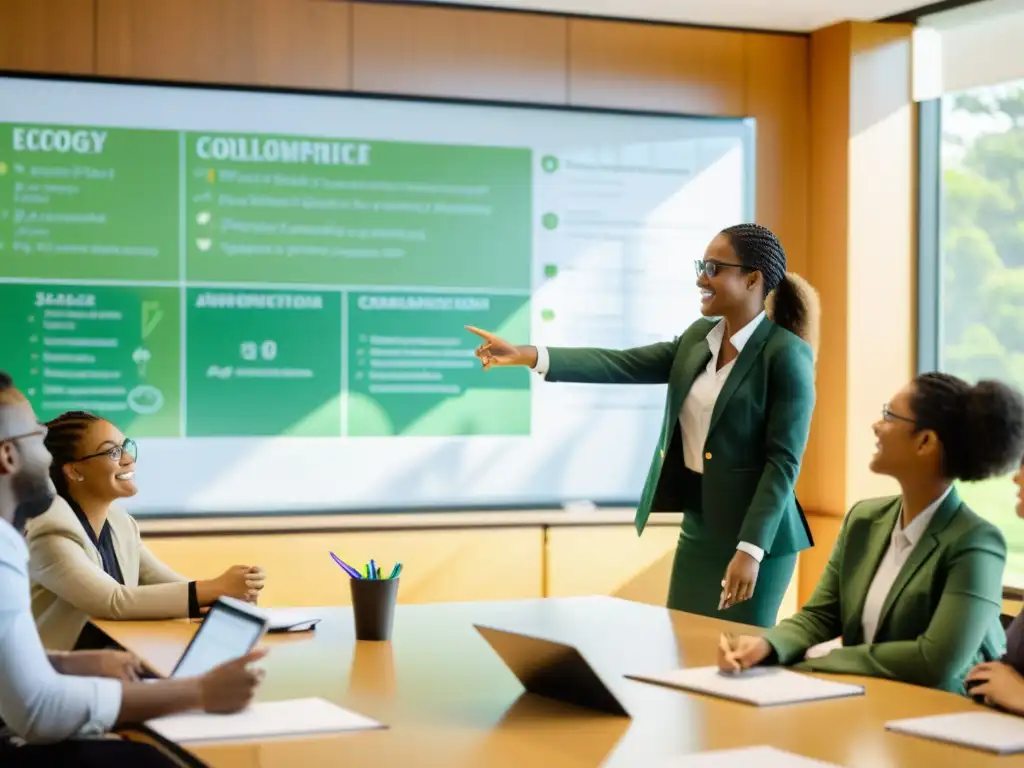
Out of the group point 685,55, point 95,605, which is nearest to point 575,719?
point 95,605

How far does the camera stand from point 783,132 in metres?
6.05

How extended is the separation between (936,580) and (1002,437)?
0.32m

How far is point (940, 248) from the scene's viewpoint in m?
5.96

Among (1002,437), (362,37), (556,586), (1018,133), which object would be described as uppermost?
(362,37)

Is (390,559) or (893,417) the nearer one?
(893,417)

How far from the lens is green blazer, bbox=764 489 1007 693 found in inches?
95.1

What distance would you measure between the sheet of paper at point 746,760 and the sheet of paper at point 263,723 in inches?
19.6

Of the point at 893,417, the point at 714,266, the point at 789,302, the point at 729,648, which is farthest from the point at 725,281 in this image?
the point at 729,648

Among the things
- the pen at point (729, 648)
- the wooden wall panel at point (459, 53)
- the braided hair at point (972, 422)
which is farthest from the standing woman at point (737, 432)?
the wooden wall panel at point (459, 53)

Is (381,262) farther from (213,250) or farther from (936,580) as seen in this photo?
(936,580)

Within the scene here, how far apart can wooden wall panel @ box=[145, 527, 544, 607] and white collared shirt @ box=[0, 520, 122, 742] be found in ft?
10.4

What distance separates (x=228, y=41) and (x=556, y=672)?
375 centimetres

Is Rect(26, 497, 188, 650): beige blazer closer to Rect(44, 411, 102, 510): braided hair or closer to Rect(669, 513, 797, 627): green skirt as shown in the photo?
Rect(44, 411, 102, 510): braided hair

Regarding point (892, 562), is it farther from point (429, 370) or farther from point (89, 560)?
point (429, 370)
